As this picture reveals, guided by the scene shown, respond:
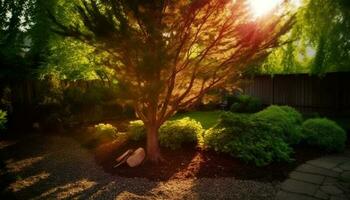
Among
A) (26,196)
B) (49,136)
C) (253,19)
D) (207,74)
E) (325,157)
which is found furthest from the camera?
(49,136)

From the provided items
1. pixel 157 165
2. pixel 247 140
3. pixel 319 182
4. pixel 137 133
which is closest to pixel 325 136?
pixel 247 140

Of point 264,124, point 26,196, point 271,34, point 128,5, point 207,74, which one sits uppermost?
point 128,5

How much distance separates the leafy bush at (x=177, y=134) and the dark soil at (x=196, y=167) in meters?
0.18

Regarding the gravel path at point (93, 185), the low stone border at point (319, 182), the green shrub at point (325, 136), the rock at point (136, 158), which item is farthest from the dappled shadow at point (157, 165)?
the green shrub at point (325, 136)

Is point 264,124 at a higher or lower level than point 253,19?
lower

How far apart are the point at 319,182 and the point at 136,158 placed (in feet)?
12.2

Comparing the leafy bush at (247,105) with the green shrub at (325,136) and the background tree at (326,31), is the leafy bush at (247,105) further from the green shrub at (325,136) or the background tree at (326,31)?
the green shrub at (325,136)

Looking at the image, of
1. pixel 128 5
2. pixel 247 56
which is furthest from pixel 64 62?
pixel 247 56

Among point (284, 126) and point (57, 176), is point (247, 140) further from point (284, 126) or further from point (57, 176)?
point (57, 176)

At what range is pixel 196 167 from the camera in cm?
620

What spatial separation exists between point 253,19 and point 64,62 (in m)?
7.54

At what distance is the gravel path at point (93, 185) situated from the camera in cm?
492

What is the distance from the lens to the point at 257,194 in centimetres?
496

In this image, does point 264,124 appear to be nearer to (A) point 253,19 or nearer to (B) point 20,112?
(A) point 253,19
